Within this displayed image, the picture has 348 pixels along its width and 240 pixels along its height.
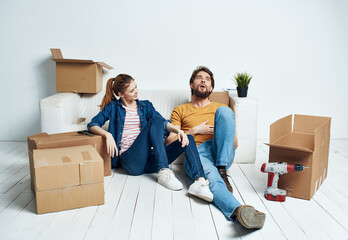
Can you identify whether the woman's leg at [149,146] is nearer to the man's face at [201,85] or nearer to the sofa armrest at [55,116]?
the man's face at [201,85]

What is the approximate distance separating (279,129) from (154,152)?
0.87 metres

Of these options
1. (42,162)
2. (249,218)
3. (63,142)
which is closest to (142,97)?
(63,142)

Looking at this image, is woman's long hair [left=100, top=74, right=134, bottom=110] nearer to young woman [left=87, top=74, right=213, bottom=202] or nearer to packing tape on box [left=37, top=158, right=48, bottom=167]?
young woman [left=87, top=74, right=213, bottom=202]

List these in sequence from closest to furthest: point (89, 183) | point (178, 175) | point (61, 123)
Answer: point (89, 183) < point (178, 175) < point (61, 123)

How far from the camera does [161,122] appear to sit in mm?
2494

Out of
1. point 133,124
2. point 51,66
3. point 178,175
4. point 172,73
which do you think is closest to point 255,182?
point 178,175

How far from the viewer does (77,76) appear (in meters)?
3.23

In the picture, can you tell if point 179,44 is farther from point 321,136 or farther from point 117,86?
point 321,136

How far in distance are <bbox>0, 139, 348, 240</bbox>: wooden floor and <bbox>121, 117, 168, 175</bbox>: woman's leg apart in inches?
6.2

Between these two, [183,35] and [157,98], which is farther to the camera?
[183,35]

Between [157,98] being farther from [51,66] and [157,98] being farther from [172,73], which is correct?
[51,66]

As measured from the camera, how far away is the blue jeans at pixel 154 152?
237 centimetres

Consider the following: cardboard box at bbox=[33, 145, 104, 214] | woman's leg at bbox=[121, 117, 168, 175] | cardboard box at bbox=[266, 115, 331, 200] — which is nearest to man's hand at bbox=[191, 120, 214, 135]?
woman's leg at bbox=[121, 117, 168, 175]

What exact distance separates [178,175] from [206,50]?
155cm
